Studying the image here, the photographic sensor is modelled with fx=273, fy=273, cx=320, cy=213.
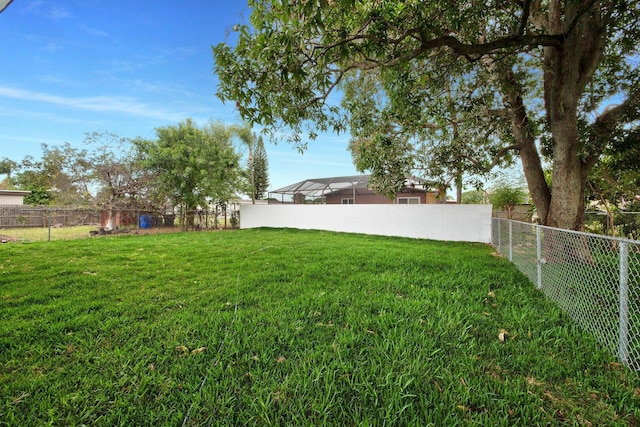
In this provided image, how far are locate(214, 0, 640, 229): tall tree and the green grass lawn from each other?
227 centimetres

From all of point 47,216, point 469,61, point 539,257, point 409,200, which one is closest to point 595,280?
point 539,257

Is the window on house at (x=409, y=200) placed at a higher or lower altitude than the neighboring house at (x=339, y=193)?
lower

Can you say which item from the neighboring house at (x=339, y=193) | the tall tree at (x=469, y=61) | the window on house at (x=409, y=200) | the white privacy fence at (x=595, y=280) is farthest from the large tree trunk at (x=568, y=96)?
the neighboring house at (x=339, y=193)

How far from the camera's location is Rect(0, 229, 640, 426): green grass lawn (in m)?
1.41

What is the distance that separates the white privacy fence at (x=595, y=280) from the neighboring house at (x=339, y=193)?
37.9ft

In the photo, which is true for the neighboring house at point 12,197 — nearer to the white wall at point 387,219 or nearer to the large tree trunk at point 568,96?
the white wall at point 387,219

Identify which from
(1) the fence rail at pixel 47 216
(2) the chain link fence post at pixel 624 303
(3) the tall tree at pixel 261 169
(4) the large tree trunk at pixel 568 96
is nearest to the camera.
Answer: (2) the chain link fence post at pixel 624 303

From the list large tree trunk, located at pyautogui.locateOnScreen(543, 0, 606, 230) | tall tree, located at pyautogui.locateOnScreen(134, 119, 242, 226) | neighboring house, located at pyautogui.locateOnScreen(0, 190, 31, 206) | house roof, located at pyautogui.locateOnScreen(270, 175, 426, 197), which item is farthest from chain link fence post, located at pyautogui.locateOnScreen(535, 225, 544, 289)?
neighboring house, located at pyautogui.locateOnScreen(0, 190, 31, 206)

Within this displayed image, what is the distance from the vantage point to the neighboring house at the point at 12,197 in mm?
15945

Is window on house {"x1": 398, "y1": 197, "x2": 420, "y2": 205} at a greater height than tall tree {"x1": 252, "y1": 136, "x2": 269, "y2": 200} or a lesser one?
lesser

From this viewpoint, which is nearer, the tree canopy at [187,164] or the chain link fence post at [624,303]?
the chain link fence post at [624,303]

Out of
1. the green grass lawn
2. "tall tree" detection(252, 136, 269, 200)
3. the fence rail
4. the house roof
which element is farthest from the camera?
"tall tree" detection(252, 136, 269, 200)

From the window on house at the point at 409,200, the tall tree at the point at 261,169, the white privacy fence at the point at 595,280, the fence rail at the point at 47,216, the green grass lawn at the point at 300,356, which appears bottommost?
the green grass lawn at the point at 300,356

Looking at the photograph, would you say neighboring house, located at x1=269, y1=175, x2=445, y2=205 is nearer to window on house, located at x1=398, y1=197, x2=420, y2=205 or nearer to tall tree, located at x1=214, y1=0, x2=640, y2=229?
window on house, located at x1=398, y1=197, x2=420, y2=205
